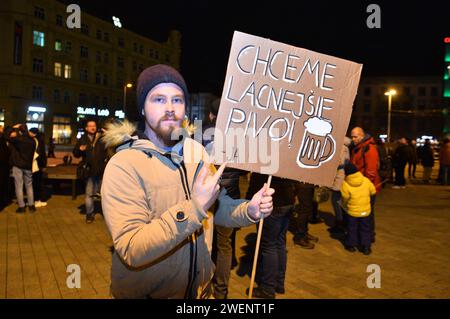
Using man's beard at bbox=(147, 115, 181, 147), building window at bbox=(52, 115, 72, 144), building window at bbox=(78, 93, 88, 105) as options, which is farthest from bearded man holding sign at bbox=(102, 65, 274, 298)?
building window at bbox=(78, 93, 88, 105)

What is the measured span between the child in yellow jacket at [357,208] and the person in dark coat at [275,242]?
221 cm

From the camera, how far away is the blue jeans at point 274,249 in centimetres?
456

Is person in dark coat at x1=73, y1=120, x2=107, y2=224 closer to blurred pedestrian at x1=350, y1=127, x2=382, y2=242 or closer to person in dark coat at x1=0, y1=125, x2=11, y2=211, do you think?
person in dark coat at x1=0, y1=125, x2=11, y2=211

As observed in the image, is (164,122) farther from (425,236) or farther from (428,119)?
(428,119)

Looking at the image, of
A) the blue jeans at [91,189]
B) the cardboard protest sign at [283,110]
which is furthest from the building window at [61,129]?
the cardboard protest sign at [283,110]

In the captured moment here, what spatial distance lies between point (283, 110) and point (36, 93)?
1927 inches

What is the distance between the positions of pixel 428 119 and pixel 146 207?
8341 cm

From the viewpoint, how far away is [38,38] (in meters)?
46.0

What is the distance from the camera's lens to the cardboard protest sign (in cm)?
267

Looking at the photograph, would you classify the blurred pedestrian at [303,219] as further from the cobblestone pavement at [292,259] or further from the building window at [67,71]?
the building window at [67,71]

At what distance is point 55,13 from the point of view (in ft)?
155

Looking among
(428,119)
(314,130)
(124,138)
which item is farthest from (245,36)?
(428,119)

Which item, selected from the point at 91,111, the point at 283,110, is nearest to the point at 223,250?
the point at 283,110

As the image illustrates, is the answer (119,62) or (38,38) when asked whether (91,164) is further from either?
(119,62)
